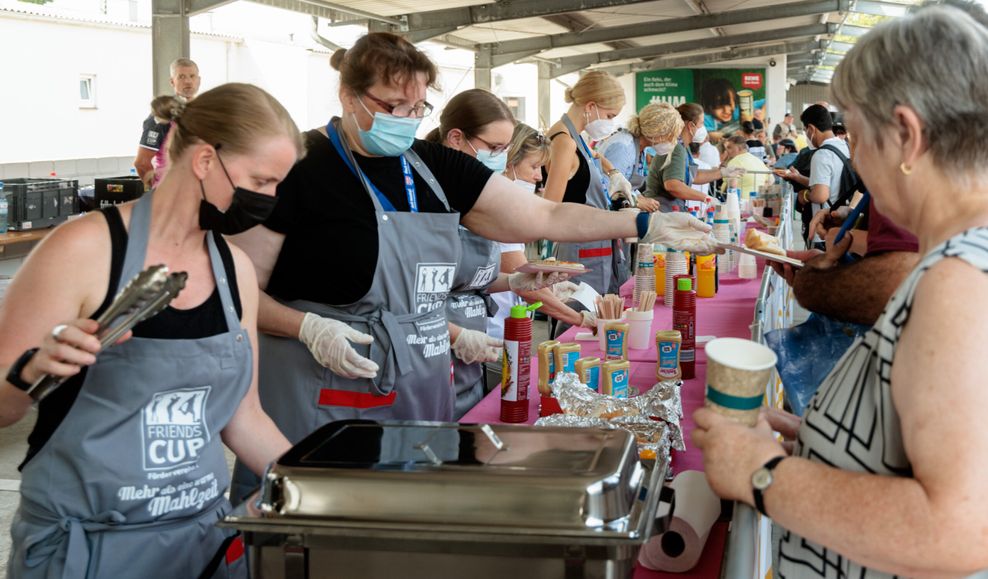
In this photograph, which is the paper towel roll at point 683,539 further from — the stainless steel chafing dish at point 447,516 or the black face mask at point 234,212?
the black face mask at point 234,212

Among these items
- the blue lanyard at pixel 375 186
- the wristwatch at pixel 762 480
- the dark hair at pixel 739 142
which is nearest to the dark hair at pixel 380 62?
the blue lanyard at pixel 375 186

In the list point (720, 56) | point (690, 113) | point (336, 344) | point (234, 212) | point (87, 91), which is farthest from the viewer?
point (720, 56)

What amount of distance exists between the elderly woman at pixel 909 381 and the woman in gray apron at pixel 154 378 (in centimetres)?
102

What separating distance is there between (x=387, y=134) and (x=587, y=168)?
10.1 feet

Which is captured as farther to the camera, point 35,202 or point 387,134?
point 35,202

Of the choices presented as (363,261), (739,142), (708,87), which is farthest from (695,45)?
(363,261)

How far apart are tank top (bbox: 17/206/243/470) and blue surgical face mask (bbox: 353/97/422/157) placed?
2.57 ft

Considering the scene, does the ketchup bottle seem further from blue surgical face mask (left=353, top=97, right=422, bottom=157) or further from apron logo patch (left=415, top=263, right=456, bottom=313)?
blue surgical face mask (left=353, top=97, right=422, bottom=157)

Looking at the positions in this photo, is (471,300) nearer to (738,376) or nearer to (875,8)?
(738,376)

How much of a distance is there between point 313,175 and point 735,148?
10.7 m

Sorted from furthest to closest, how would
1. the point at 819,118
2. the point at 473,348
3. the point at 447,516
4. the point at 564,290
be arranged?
the point at 819,118 < the point at 564,290 < the point at 473,348 < the point at 447,516

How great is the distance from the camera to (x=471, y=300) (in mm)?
3383

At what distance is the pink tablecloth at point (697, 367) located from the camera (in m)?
1.81

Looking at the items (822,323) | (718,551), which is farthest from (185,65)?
(718,551)
